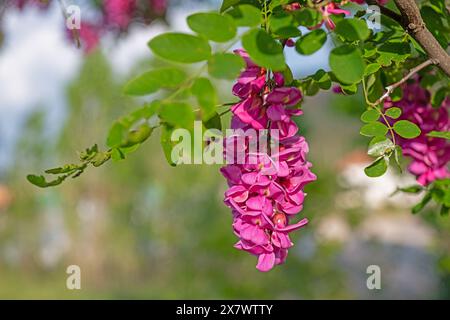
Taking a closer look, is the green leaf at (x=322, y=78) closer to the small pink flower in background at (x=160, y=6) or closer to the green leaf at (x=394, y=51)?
the green leaf at (x=394, y=51)

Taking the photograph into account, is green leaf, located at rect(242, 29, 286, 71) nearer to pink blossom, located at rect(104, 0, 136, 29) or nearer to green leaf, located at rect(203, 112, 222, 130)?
green leaf, located at rect(203, 112, 222, 130)

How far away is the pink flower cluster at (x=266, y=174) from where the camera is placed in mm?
562

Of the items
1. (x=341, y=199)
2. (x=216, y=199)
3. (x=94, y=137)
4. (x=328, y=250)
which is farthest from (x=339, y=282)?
(x=94, y=137)

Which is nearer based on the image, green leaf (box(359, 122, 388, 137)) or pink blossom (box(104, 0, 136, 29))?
green leaf (box(359, 122, 388, 137))

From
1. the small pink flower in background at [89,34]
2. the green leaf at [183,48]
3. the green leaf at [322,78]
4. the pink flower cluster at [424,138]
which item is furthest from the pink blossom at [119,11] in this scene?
the green leaf at [183,48]

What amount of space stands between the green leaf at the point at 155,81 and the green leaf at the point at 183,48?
0.04ft

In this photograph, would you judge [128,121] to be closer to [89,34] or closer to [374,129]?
[374,129]

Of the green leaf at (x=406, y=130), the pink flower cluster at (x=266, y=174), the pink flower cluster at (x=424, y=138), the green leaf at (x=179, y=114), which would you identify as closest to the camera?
the green leaf at (x=179, y=114)

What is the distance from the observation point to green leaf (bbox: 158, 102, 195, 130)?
0.46 meters

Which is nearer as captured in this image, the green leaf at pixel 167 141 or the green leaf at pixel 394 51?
the green leaf at pixel 167 141

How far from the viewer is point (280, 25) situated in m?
0.53

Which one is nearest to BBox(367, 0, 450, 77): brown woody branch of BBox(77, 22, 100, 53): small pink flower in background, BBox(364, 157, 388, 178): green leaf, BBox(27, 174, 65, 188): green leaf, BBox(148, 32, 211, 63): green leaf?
BBox(364, 157, 388, 178): green leaf

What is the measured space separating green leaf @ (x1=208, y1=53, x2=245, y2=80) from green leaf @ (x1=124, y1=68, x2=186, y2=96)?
0.07ft

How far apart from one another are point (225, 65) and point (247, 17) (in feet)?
0.16
